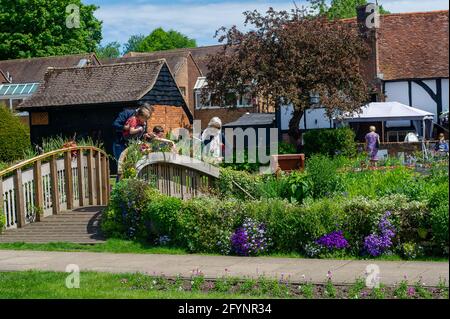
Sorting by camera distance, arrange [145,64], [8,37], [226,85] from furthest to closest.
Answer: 1. [8,37]
2. [145,64]
3. [226,85]

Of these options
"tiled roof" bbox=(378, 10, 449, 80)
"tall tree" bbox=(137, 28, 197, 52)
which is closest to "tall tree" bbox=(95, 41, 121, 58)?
"tall tree" bbox=(137, 28, 197, 52)

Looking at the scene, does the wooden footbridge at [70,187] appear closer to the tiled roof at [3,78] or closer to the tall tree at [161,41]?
the tiled roof at [3,78]

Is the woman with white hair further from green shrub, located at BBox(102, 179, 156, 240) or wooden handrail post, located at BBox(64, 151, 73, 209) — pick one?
green shrub, located at BBox(102, 179, 156, 240)

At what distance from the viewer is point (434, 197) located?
1169cm

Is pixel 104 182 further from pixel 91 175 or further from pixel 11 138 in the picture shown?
pixel 11 138

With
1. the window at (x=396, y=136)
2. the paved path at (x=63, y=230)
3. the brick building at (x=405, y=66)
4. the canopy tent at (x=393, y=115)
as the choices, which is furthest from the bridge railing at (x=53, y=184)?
the window at (x=396, y=136)

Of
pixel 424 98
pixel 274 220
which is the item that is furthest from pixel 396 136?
pixel 274 220

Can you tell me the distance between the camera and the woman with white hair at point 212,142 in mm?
17812

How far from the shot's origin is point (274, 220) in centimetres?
1238

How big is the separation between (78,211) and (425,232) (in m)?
7.69

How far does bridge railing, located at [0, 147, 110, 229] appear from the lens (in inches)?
613

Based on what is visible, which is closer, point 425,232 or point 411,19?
point 425,232

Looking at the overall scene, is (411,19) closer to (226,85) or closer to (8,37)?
(226,85)
